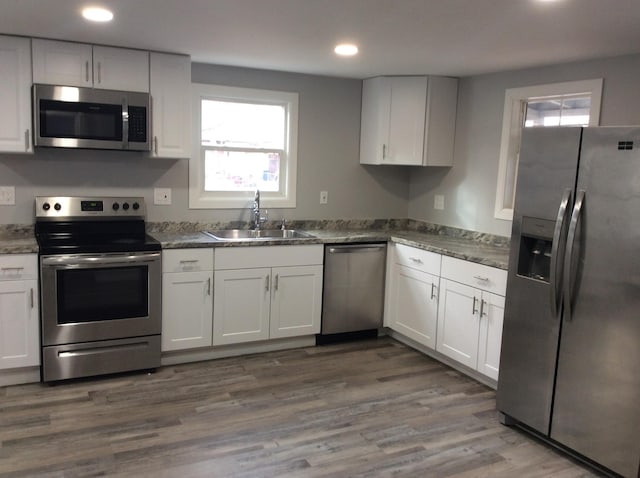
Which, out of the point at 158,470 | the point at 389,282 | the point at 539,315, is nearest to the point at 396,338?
the point at 389,282

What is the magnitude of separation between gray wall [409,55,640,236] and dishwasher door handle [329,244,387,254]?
69cm

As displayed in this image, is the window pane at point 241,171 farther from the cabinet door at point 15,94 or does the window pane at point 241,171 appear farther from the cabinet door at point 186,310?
the cabinet door at point 15,94

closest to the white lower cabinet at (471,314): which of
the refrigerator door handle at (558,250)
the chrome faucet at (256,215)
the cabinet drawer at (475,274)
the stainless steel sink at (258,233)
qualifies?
the cabinet drawer at (475,274)

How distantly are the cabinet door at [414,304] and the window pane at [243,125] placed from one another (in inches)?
57.8

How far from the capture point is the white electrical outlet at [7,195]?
371cm

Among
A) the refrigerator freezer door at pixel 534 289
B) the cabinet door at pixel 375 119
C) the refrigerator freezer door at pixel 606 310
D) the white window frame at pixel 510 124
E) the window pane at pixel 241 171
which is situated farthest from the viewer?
the cabinet door at pixel 375 119

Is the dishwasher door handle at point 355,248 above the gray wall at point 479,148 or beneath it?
beneath

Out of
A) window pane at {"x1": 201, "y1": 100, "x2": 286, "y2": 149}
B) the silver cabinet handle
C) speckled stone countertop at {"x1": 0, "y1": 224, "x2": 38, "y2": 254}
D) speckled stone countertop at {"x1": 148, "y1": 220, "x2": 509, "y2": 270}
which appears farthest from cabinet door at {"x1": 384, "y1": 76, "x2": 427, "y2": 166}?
speckled stone countertop at {"x1": 0, "y1": 224, "x2": 38, "y2": 254}

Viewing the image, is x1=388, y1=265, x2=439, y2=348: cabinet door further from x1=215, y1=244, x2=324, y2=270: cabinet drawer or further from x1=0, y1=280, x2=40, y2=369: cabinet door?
x1=0, y1=280, x2=40, y2=369: cabinet door

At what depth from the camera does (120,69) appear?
11.9ft

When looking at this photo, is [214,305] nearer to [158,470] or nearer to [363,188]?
[158,470]

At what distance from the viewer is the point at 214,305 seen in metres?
3.91

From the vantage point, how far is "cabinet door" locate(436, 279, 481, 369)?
144 inches

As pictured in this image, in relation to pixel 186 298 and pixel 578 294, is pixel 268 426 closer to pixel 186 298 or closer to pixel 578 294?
pixel 186 298
